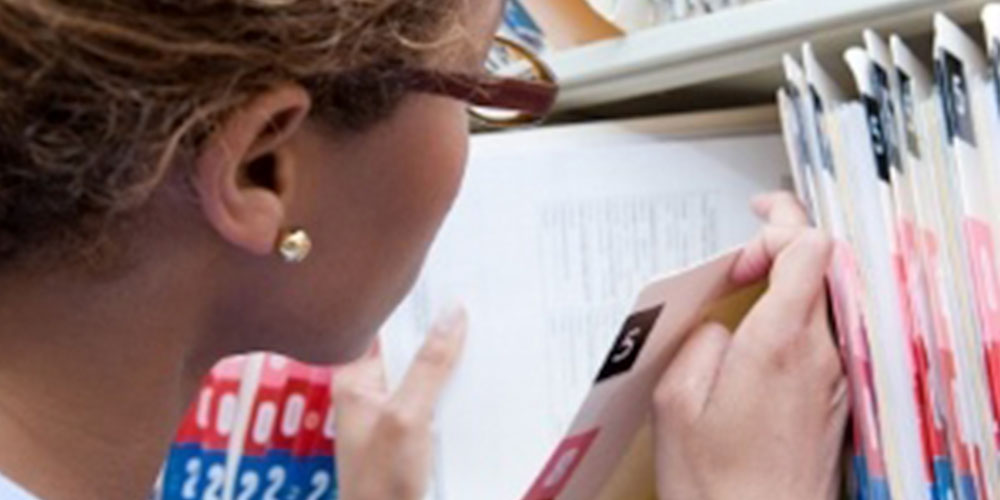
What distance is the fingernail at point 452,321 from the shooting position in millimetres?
994

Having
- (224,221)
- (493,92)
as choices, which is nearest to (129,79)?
(224,221)

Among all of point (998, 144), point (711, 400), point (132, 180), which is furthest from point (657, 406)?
point (132, 180)

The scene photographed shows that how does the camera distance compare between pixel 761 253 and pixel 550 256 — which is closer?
pixel 761 253

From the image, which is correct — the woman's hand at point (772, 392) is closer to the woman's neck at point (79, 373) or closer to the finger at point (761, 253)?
the finger at point (761, 253)

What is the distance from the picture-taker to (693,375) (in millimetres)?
824

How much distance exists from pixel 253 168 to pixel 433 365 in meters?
0.39

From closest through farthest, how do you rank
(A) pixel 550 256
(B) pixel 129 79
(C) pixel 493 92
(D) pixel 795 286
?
(B) pixel 129 79, (C) pixel 493 92, (D) pixel 795 286, (A) pixel 550 256

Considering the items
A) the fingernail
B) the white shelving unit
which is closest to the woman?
the white shelving unit

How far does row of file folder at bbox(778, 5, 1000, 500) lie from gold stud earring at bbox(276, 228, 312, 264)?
1.07ft

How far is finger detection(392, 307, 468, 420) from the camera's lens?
995mm

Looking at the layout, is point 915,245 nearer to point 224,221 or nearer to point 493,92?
point 493,92

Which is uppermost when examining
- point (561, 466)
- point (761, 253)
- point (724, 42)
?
point (724, 42)

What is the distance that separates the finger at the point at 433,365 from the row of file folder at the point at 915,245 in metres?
0.29

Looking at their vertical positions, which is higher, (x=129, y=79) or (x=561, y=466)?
(x=129, y=79)
